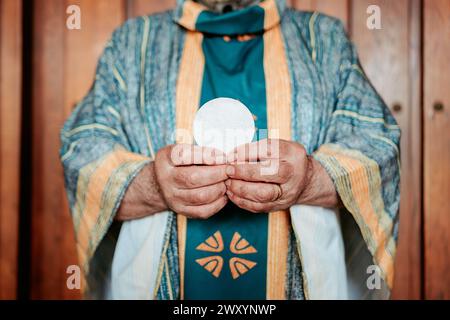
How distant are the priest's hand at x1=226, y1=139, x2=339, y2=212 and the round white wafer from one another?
20mm

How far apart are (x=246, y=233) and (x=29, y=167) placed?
2.91 ft

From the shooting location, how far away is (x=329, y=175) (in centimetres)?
83

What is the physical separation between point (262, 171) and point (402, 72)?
0.88 meters

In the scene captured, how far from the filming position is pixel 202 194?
0.75 m

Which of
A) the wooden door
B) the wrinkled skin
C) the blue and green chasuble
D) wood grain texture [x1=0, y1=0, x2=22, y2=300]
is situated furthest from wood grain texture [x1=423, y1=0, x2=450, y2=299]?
wood grain texture [x1=0, y1=0, x2=22, y2=300]

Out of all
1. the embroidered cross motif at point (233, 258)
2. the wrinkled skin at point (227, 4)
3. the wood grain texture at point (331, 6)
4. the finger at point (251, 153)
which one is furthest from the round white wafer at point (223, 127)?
the wood grain texture at point (331, 6)

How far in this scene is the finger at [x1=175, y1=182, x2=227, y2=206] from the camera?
741mm

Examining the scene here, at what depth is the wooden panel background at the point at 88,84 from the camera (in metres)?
1.38

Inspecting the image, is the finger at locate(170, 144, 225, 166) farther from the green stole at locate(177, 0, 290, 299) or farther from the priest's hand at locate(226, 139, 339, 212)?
the green stole at locate(177, 0, 290, 299)

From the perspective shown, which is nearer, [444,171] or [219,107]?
[219,107]

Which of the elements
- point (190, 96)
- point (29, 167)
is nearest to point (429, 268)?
point (190, 96)

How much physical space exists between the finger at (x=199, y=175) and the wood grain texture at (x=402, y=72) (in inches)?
33.9
